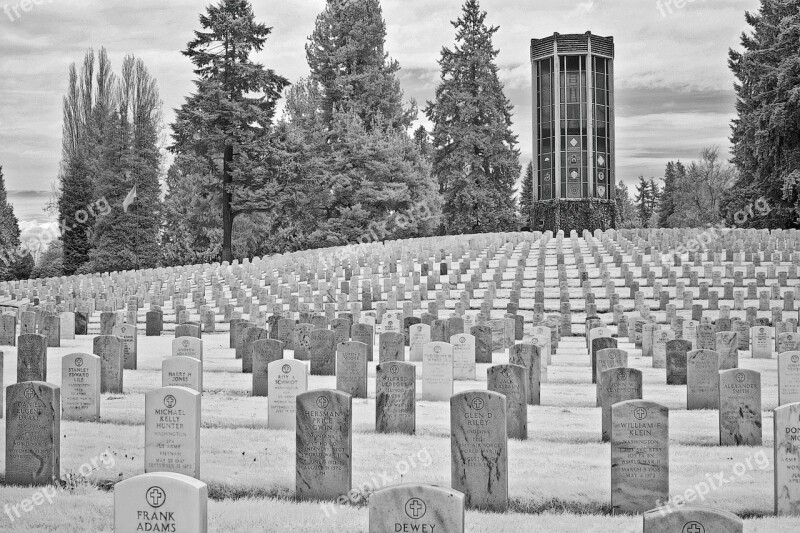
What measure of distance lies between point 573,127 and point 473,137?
6.41m

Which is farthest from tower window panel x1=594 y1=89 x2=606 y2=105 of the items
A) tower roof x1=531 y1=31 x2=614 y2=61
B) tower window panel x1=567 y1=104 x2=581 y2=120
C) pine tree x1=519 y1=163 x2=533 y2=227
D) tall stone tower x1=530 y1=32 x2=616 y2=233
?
pine tree x1=519 y1=163 x2=533 y2=227

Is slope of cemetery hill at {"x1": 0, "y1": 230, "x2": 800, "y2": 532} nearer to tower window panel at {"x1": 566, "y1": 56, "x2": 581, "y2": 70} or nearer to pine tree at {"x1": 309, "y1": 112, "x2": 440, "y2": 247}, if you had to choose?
pine tree at {"x1": 309, "y1": 112, "x2": 440, "y2": 247}

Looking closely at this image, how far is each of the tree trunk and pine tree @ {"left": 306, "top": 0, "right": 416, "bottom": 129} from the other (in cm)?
1082

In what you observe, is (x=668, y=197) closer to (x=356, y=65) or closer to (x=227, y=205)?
(x=356, y=65)

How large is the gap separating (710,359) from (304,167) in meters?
33.4

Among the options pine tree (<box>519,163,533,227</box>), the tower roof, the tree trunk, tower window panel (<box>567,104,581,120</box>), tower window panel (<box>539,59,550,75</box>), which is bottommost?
the tree trunk

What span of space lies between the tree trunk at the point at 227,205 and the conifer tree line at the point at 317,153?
104 millimetres

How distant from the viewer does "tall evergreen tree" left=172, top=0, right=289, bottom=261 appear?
3981cm

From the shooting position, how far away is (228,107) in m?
39.7

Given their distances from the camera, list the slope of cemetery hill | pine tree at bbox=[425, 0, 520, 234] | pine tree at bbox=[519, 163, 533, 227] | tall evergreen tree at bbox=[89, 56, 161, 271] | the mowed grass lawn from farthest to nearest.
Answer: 1. pine tree at bbox=[519, 163, 533, 227]
2. pine tree at bbox=[425, 0, 520, 234]
3. tall evergreen tree at bbox=[89, 56, 161, 271]
4. the slope of cemetery hill
5. the mowed grass lawn

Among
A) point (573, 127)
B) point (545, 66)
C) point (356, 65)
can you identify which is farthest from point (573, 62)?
point (356, 65)

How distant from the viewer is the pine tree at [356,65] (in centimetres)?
5053

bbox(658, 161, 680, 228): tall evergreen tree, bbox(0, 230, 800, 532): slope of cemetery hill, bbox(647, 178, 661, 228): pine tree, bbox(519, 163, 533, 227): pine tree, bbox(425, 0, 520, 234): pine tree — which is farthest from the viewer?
bbox(647, 178, 661, 228): pine tree

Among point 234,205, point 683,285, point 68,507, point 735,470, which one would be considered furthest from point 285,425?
point 234,205
